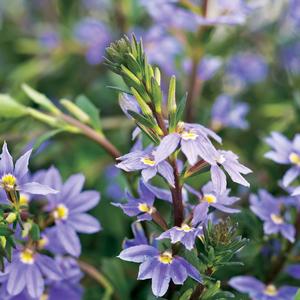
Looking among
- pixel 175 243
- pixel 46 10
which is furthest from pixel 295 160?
pixel 46 10

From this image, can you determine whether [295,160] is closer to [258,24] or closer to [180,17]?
[180,17]

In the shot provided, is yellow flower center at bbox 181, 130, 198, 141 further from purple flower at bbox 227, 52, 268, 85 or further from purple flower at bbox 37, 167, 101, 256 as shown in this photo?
purple flower at bbox 227, 52, 268, 85

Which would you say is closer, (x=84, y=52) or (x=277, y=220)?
(x=277, y=220)

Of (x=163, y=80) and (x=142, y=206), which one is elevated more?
(x=142, y=206)

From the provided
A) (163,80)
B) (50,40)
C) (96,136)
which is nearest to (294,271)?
(96,136)

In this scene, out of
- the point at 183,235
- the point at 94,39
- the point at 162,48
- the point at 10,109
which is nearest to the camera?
the point at 183,235

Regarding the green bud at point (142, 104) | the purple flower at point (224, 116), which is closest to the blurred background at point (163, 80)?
the purple flower at point (224, 116)

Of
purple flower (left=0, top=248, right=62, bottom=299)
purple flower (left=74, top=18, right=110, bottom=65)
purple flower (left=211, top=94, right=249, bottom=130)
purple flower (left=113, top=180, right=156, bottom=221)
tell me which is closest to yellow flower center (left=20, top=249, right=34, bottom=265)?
purple flower (left=0, top=248, right=62, bottom=299)

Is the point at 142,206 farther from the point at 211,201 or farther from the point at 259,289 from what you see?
the point at 259,289
